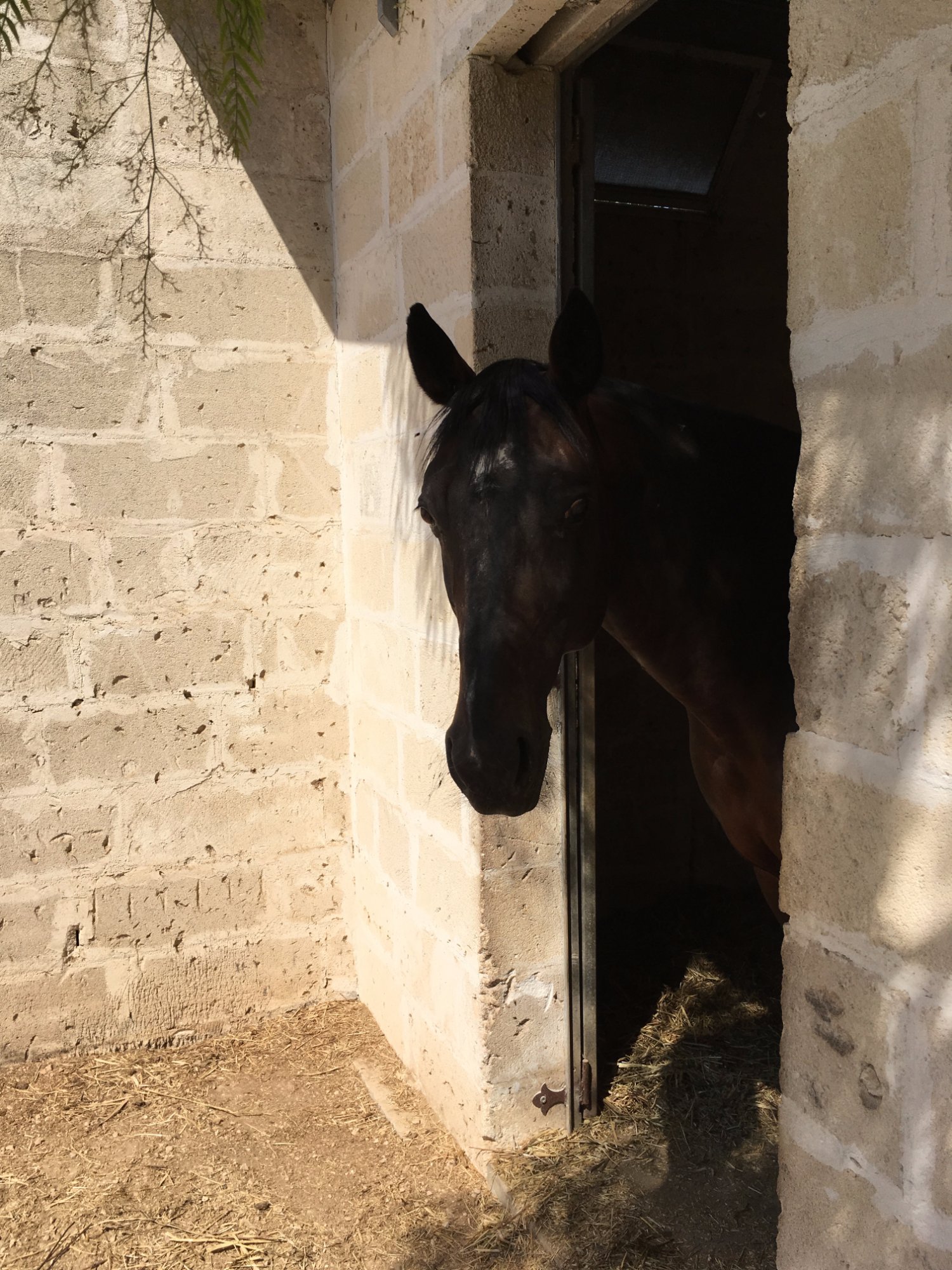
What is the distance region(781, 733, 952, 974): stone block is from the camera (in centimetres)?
106

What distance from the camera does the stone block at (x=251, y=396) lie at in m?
3.30

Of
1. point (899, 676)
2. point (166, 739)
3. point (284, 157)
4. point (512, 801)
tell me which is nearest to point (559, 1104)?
point (512, 801)

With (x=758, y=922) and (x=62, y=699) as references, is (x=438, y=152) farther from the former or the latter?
(x=758, y=922)

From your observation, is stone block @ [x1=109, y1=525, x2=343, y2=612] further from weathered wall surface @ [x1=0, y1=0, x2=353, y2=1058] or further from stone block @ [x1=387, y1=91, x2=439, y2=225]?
stone block @ [x1=387, y1=91, x2=439, y2=225]

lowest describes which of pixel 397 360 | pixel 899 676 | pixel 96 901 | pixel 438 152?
pixel 96 901

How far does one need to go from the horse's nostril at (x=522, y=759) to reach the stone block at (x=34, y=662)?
2.17m

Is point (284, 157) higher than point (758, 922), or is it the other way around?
point (284, 157)

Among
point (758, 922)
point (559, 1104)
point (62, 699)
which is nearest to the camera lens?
point (559, 1104)

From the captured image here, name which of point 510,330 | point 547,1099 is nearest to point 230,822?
point 547,1099

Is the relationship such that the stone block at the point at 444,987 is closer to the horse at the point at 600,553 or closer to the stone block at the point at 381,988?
the stone block at the point at 381,988

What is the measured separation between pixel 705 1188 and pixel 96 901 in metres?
2.06

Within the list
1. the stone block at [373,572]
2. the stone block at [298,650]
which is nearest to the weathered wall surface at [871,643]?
the stone block at [373,572]

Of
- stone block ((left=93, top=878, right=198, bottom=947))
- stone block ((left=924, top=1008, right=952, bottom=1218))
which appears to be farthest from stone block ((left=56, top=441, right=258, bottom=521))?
stone block ((left=924, top=1008, right=952, bottom=1218))

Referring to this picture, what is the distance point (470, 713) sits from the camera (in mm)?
1537
